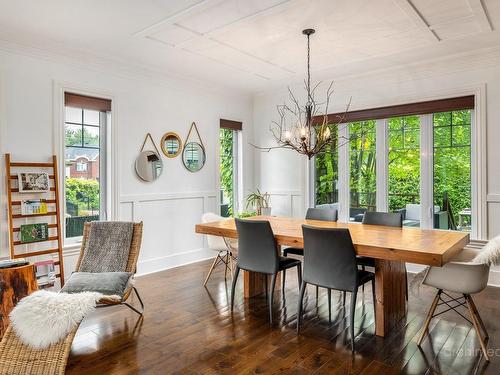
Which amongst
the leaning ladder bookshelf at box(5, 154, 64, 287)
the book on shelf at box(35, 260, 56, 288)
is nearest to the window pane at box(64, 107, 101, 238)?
the leaning ladder bookshelf at box(5, 154, 64, 287)

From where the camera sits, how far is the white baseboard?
4.80m

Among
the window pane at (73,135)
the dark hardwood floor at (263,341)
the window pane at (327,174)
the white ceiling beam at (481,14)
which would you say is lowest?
the dark hardwood floor at (263,341)

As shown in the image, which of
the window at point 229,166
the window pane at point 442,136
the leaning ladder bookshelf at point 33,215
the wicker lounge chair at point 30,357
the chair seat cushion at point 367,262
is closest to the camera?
the wicker lounge chair at point 30,357

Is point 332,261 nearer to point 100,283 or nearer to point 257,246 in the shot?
point 257,246

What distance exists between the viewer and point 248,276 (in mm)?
3867

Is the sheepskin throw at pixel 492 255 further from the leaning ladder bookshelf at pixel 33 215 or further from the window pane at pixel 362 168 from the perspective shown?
the leaning ladder bookshelf at pixel 33 215

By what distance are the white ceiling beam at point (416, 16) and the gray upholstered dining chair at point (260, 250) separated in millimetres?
2146

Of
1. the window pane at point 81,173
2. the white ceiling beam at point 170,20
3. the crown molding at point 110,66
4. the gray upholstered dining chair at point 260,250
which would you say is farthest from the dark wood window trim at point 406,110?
the window pane at point 81,173

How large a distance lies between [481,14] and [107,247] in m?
4.02

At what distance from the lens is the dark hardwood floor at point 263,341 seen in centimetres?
245

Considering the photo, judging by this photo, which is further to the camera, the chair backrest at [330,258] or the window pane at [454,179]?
the window pane at [454,179]

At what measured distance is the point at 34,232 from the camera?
12.4ft

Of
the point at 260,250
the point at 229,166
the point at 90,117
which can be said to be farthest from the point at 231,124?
the point at 260,250

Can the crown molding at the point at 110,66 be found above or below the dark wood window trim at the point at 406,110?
above
